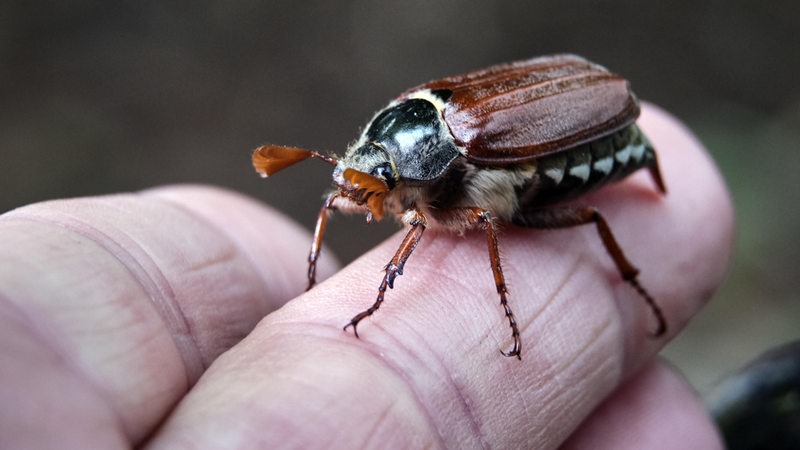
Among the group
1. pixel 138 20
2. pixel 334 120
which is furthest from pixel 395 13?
pixel 138 20

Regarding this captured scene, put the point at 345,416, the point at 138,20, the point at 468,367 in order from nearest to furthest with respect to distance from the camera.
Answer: the point at 345,416
the point at 468,367
the point at 138,20

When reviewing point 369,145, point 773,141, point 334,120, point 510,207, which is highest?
point 369,145

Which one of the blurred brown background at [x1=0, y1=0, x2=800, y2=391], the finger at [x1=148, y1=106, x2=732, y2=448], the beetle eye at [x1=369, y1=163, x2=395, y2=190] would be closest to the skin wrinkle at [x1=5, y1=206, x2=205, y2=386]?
the finger at [x1=148, y1=106, x2=732, y2=448]

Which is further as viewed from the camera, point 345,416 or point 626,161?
point 626,161

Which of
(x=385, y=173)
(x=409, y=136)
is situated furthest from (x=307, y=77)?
(x=385, y=173)

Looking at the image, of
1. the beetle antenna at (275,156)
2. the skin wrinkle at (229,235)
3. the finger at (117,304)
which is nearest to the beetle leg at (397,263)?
the beetle antenna at (275,156)

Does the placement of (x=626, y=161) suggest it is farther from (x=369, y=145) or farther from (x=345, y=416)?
(x=345, y=416)

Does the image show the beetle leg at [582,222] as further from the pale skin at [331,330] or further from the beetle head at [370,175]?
the beetle head at [370,175]
